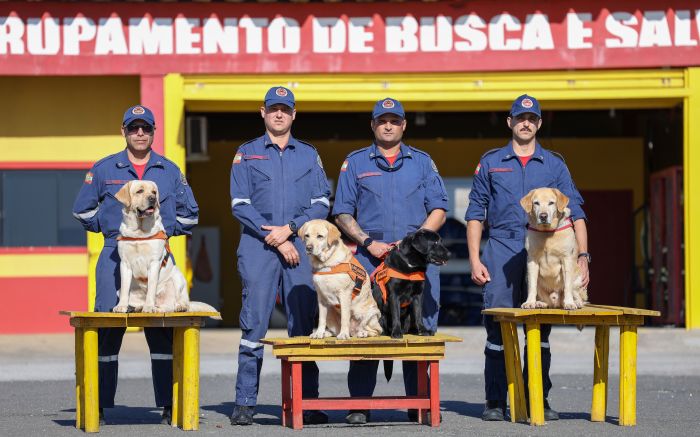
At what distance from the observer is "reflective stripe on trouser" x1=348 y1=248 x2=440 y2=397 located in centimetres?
876

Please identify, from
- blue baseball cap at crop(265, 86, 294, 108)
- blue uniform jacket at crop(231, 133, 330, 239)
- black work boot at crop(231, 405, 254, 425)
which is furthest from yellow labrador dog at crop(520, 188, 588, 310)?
black work boot at crop(231, 405, 254, 425)

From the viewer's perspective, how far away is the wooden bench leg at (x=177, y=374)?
834cm

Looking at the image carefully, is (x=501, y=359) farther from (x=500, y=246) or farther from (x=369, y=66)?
(x=369, y=66)

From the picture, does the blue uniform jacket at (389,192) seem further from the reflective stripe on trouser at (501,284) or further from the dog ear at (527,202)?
the dog ear at (527,202)

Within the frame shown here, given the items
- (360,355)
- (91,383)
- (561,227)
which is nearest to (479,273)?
(561,227)

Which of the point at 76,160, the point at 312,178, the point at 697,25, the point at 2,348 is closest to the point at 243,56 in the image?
the point at 76,160

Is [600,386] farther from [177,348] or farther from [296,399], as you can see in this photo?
[177,348]

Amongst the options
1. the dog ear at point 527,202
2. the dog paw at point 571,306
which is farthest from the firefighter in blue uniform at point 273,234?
the dog paw at point 571,306

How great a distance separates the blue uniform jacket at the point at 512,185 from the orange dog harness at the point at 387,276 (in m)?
0.89

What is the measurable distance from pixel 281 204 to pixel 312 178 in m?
0.29

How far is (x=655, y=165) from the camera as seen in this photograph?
822 inches

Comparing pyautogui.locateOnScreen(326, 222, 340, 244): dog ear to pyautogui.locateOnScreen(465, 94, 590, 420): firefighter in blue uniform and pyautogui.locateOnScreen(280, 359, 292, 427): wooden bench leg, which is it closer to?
pyautogui.locateOnScreen(280, 359, 292, 427): wooden bench leg

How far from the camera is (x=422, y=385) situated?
8742 mm

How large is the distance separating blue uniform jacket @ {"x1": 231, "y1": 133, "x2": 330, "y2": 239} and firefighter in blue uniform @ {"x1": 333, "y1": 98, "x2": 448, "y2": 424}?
0.21m
